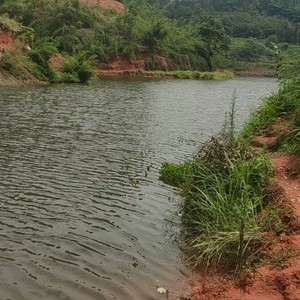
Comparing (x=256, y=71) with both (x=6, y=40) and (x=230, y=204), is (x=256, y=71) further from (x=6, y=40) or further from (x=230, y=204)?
(x=230, y=204)

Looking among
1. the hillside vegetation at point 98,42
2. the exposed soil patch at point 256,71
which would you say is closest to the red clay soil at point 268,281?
the hillside vegetation at point 98,42

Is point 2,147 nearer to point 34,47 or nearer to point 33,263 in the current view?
point 33,263

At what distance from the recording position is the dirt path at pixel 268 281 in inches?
232

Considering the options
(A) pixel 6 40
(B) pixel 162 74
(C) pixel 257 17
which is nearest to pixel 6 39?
(A) pixel 6 40

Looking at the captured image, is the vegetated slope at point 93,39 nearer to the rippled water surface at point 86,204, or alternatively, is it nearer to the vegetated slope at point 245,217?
the rippled water surface at point 86,204

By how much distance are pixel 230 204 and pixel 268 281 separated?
2.14 m

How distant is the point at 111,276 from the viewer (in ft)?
22.9

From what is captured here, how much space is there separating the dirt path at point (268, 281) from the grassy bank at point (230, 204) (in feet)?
0.96

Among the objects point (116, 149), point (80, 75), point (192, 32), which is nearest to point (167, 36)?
point (192, 32)

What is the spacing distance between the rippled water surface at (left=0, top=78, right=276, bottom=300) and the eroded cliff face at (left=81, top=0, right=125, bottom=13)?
52350 millimetres

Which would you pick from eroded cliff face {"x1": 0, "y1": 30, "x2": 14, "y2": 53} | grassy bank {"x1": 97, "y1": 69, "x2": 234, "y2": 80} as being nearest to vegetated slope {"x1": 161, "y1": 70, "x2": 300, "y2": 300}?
eroded cliff face {"x1": 0, "y1": 30, "x2": 14, "y2": 53}

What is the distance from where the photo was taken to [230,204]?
812 cm

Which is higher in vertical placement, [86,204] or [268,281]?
[268,281]

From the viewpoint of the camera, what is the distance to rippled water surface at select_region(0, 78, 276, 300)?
22.5 ft
